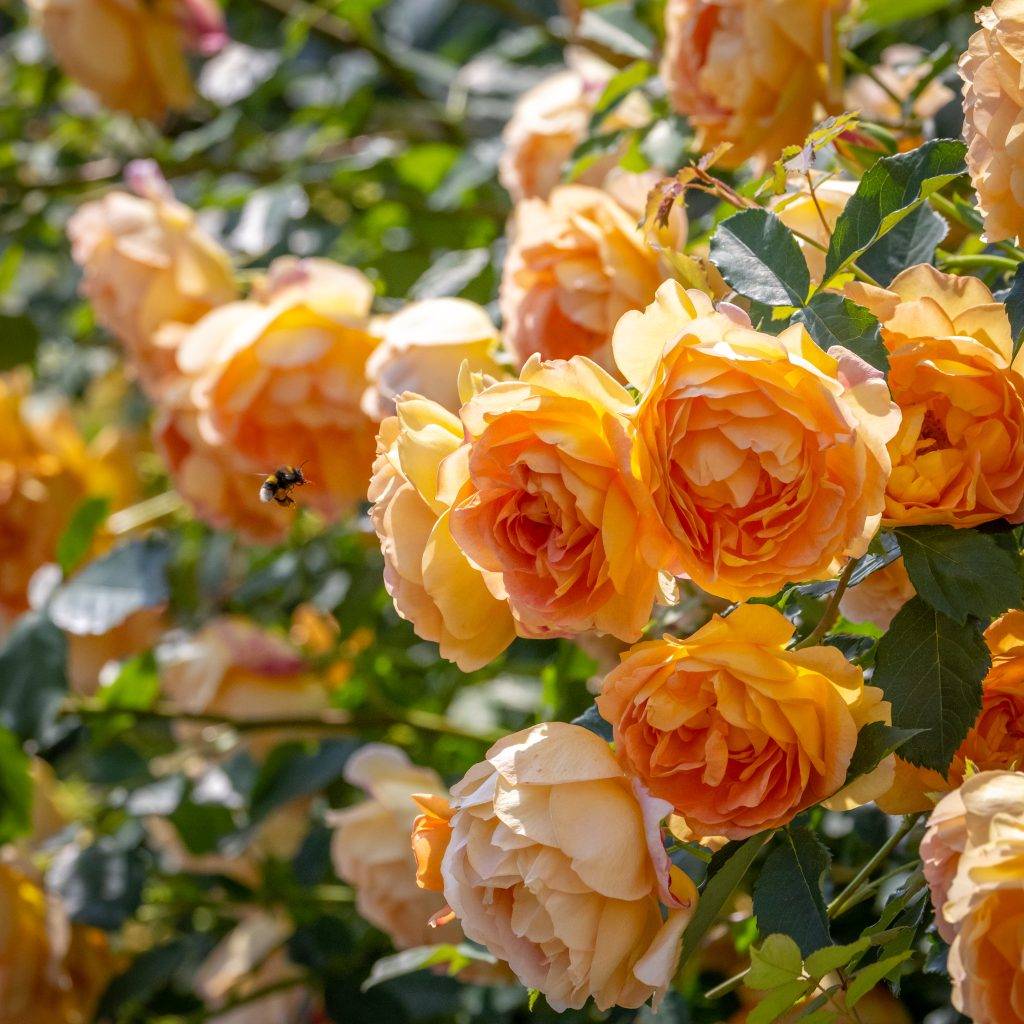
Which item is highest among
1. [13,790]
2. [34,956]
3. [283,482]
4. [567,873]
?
[567,873]

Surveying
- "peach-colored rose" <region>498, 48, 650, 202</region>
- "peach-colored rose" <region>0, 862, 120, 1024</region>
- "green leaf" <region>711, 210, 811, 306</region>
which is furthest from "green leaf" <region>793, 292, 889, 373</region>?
"peach-colored rose" <region>0, 862, 120, 1024</region>

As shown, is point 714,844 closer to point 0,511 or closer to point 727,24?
point 727,24

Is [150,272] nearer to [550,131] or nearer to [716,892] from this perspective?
[550,131]

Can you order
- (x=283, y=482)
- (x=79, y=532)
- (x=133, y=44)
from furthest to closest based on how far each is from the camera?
(x=133, y=44), (x=79, y=532), (x=283, y=482)

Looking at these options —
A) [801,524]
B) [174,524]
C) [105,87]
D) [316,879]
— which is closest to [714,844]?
[801,524]

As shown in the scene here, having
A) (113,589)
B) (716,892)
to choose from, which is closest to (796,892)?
(716,892)
